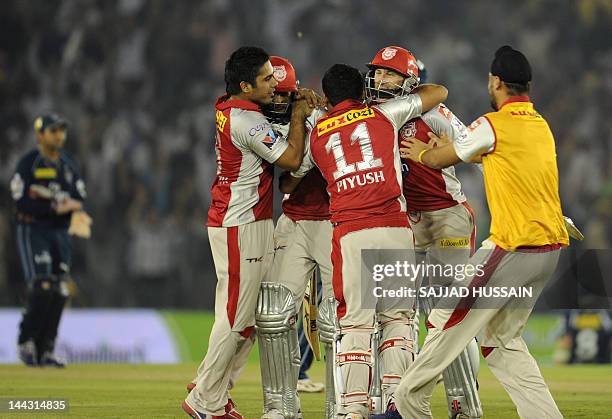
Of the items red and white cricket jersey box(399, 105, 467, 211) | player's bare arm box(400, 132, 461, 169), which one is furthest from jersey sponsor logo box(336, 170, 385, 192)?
red and white cricket jersey box(399, 105, 467, 211)

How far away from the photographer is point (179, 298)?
15094 mm

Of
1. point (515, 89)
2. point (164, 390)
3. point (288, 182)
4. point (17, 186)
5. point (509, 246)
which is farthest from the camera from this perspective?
point (17, 186)

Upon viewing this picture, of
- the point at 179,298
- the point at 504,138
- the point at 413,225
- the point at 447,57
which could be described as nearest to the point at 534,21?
the point at 447,57

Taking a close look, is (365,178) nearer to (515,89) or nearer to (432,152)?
(432,152)

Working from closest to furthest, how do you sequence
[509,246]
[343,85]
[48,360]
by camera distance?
[509,246] → [343,85] → [48,360]

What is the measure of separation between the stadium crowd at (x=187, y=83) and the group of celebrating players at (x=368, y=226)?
8.77 meters

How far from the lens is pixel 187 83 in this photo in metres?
17.3

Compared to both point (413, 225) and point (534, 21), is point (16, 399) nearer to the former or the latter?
point (413, 225)

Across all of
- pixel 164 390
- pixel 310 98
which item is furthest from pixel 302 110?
pixel 164 390

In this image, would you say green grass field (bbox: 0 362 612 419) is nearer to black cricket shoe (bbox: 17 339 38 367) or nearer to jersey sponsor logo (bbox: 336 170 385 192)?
black cricket shoe (bbox: 17 339 38 367)

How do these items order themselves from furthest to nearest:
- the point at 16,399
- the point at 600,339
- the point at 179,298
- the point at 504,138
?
the point at 179,298, the point at 600,339, the point at 16,399, the point at 504,138

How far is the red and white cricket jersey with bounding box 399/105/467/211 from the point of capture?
21.7 ft

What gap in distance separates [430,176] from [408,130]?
34 centimetres

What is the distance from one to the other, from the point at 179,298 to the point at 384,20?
20.3 ft
